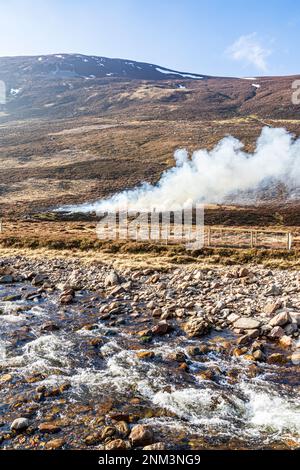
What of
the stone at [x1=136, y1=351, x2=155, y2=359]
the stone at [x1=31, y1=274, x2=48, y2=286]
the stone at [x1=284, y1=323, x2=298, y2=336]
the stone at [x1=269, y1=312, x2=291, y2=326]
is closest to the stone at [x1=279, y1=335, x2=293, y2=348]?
the stone at [x1=284, y1=323, x2=298, y2=336]

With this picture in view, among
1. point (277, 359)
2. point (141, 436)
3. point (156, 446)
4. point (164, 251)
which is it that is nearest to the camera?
point (156, 446)

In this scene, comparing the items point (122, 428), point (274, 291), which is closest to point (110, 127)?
point (274, 291)

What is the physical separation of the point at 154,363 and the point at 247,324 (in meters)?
4.05

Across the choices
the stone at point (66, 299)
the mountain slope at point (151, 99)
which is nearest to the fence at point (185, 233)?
the stone at point (66, 299)

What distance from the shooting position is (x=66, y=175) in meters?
79.6

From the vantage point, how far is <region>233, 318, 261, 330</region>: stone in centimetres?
1391

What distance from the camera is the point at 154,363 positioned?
38.8ft

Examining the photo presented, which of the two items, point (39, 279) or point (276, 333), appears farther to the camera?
point (39, 279)

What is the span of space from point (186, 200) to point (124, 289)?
35.4 metres

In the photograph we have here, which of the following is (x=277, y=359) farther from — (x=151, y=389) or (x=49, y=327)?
(x=49, y=327)

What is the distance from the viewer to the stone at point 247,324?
13.9 meters

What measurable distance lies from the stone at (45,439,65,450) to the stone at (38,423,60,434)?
1.01ft

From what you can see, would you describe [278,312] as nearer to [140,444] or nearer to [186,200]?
[140,444]
